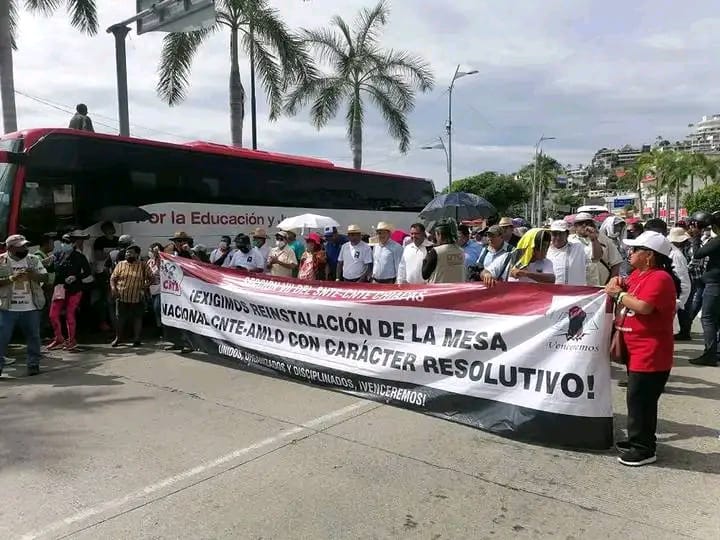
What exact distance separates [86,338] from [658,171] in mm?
68073

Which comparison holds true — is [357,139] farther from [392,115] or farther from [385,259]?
[385,259]

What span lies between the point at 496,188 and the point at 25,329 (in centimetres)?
7155

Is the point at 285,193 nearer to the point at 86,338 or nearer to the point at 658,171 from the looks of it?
the point at 86,338

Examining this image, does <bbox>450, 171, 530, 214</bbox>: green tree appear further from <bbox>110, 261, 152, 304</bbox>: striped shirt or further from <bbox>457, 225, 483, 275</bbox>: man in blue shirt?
<bbox>110, 261, 152, 304</bbox>: striped shirt

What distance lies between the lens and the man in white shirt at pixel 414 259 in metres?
7.13

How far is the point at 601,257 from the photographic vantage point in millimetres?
7227

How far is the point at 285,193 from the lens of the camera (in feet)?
46.0

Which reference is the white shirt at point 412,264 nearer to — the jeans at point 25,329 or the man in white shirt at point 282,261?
the man in white shirt at point 282,261

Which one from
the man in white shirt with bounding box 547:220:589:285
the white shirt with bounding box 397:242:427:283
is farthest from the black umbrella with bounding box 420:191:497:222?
the man in white shirt with bounding box 547:220:589:285

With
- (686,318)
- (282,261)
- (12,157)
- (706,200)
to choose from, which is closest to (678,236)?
(686,318)

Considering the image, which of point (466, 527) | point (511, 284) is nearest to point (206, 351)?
point (511, 284)

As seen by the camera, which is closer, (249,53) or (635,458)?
(635,458)

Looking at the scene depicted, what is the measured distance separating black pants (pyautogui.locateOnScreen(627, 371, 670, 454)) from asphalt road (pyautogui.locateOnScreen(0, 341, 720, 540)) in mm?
193

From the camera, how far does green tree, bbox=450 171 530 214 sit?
2928 inches
